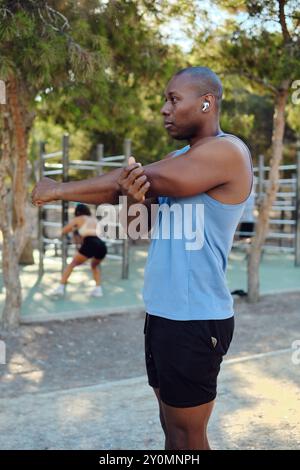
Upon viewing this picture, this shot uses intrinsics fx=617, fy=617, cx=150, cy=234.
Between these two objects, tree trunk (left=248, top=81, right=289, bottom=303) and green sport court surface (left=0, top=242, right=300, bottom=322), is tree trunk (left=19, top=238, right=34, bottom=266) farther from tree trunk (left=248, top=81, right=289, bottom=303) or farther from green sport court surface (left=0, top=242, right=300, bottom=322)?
tree trunk (left=248, top=81, right=289, bottom=303)

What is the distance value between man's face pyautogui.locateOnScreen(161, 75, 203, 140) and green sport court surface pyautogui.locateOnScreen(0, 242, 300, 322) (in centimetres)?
485

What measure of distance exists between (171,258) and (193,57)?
640 centimetres

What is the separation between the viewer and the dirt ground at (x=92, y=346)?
189 inches

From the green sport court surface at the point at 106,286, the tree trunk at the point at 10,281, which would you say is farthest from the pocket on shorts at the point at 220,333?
the green sport court surface at the point at 106,286

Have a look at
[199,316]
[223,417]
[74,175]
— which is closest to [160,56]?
[223,417]

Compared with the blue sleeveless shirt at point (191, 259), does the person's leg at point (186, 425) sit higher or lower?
lower

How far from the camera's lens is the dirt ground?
4809mm

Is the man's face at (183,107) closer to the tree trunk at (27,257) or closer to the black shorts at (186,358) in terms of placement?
the black shorts at (186,358)

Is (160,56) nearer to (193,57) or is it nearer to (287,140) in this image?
(193,57)

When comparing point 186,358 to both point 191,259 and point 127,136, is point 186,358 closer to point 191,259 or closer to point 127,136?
point 191,259

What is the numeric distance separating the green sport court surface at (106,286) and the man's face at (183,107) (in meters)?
4.85

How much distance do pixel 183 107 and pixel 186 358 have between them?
2.63ft

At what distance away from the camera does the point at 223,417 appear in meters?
3.70

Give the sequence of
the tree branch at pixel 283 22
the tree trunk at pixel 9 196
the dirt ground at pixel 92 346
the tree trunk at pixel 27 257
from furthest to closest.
→ the tree trunk at pixel 27 257, the tree branch at pixel 283 22, the tree trunk at pixel 9 196, the dirt ground at pixel 92 346
